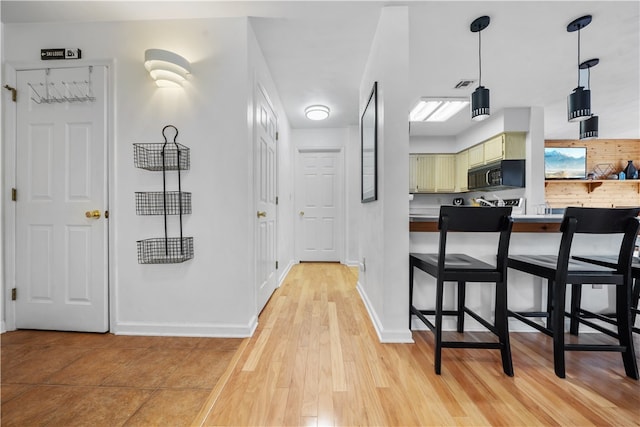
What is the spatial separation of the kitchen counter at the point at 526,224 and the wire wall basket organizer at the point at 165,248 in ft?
5.48

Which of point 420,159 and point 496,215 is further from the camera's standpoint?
point 420,159

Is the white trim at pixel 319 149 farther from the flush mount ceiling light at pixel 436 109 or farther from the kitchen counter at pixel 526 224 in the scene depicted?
the kitchen counter at pixel 526 224

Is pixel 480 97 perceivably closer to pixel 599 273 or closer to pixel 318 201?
pixel 599 273

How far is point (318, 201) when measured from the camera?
4.84m

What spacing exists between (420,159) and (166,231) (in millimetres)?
4939

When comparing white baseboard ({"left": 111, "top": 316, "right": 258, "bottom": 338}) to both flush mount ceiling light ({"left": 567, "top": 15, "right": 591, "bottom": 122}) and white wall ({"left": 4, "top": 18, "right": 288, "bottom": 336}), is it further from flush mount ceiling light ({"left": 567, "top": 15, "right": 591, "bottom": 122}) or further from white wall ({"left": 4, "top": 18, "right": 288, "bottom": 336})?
flush mount ceiling light ({"left": 567, "top": 15, "right": 591, "bottom": 122})

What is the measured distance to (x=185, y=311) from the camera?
2053mm

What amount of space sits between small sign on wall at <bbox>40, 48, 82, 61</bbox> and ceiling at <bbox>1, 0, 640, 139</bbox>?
0.22 m

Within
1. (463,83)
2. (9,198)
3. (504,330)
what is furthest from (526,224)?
(9,198)

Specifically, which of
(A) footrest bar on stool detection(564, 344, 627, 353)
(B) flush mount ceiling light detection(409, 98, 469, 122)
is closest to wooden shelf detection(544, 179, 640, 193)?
(B) flush mount ceiling light detection(409, 98, 469, 122)

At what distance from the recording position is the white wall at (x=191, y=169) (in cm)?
203

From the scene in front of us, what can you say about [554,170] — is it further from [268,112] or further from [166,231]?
[166,231]

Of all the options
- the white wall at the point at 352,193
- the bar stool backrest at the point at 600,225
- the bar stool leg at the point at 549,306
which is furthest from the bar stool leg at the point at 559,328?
the white wall at the point at 352,193

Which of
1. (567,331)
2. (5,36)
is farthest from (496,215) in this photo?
(5,36)
